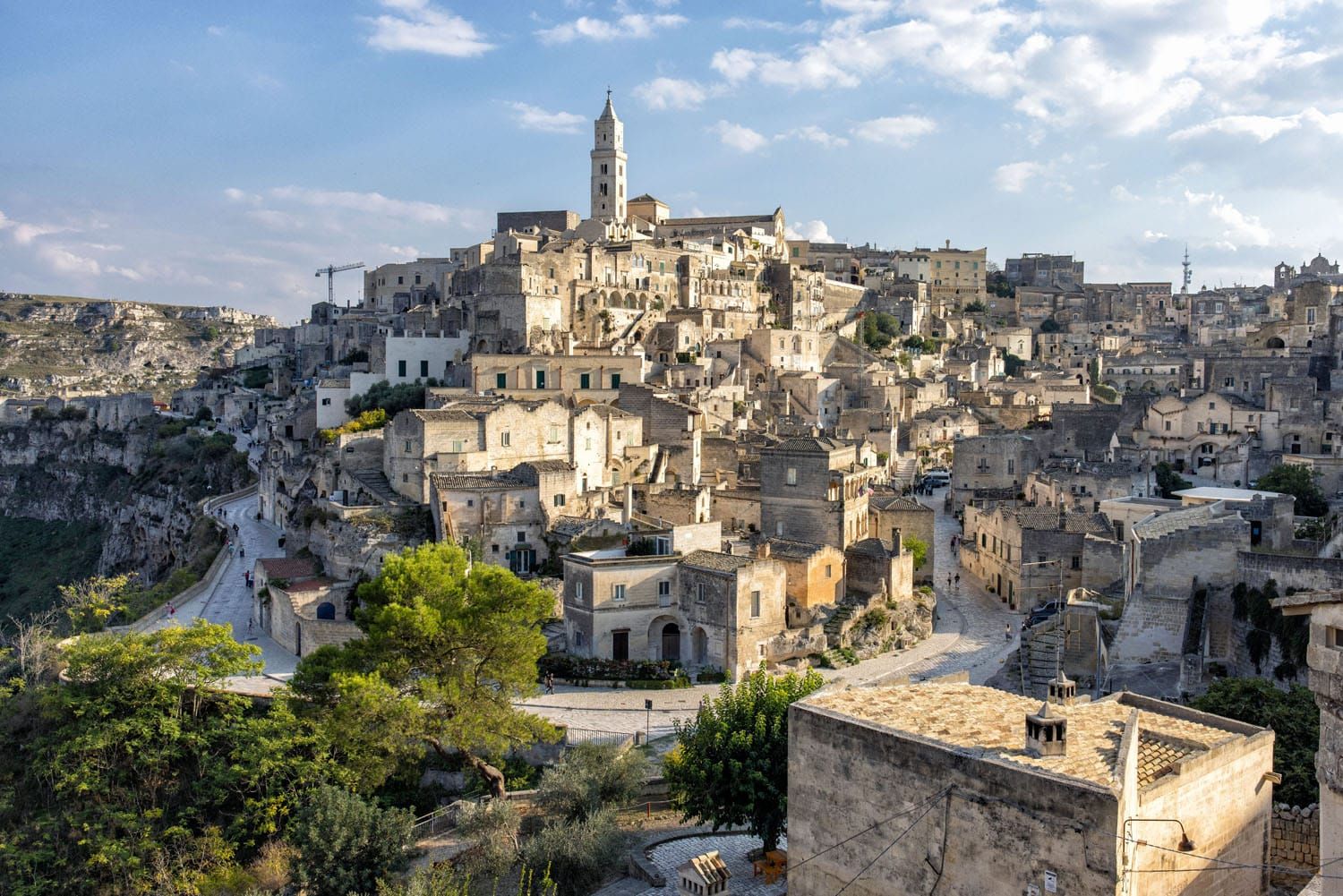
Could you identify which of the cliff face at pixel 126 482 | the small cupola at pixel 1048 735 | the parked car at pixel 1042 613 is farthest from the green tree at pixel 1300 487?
the cliff face at pixel 126 482

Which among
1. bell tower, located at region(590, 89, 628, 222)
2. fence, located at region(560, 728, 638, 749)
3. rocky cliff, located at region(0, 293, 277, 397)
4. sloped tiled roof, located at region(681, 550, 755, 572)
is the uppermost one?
bell tower, located at region(590, 89, 628, 222)

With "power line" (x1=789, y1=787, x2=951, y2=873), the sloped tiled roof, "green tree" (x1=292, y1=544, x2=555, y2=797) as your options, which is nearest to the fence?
"green tree" (x1=292, y1=544, x2=555, y2=797)

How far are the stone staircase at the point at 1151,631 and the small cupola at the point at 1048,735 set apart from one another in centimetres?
1271

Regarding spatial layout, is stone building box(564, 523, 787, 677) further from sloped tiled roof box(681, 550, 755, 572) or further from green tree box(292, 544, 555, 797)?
green tree box(292, 544, 555, 797)

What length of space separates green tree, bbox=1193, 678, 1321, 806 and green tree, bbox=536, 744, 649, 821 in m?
9.90

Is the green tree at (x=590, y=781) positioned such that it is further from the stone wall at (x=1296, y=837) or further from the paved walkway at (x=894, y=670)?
the stone wall at (x=1296, y=837)

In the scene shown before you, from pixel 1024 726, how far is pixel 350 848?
11.5 metres

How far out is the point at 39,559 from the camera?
67.2m

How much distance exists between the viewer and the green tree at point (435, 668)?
71.5 feet

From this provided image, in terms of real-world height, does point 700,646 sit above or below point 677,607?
below

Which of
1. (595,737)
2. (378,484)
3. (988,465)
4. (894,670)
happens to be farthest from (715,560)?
(988,465)

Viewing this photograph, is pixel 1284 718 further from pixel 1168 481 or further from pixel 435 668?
pixel 1168 481

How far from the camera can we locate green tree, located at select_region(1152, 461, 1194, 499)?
1597 inches

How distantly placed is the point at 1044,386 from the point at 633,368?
85.6 ft
